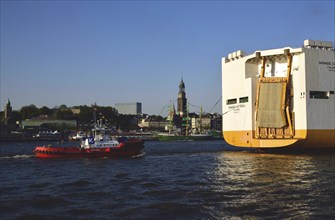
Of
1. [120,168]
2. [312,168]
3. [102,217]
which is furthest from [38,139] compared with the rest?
[102,217]

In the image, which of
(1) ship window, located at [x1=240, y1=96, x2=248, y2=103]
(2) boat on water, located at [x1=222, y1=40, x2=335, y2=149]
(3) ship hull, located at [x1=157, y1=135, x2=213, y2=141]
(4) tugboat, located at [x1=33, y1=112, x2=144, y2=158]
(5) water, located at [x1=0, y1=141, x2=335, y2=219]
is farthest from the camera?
(3) ship hull, located at [x1=157, y1=135, x2=213, y2=141]

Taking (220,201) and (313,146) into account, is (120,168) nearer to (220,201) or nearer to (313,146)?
(220,201)

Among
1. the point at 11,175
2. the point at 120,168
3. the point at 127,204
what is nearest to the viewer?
the point at 127,204

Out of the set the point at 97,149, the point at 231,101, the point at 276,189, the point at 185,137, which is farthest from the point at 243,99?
the point at 185,137

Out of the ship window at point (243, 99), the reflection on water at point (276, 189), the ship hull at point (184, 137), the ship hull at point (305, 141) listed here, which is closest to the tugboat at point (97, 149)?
the ship window at point (243, 99)

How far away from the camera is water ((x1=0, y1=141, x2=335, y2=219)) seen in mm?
15344

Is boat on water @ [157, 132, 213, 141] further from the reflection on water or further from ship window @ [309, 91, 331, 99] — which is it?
the reflection on water

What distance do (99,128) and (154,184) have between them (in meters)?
20.0

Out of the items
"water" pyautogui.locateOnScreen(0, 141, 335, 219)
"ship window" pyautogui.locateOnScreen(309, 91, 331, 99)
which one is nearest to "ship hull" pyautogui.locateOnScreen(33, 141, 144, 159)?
"water" pyautogui.locateOnScreen(0, 141, 335, 219)

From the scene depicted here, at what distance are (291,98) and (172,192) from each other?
83.1ft

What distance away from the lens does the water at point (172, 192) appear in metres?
15.3

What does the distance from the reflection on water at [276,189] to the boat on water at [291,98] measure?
907cm

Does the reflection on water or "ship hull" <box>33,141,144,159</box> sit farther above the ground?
"ship hull" <box>33,141,144,159</box>

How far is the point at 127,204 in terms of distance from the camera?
17000mm
